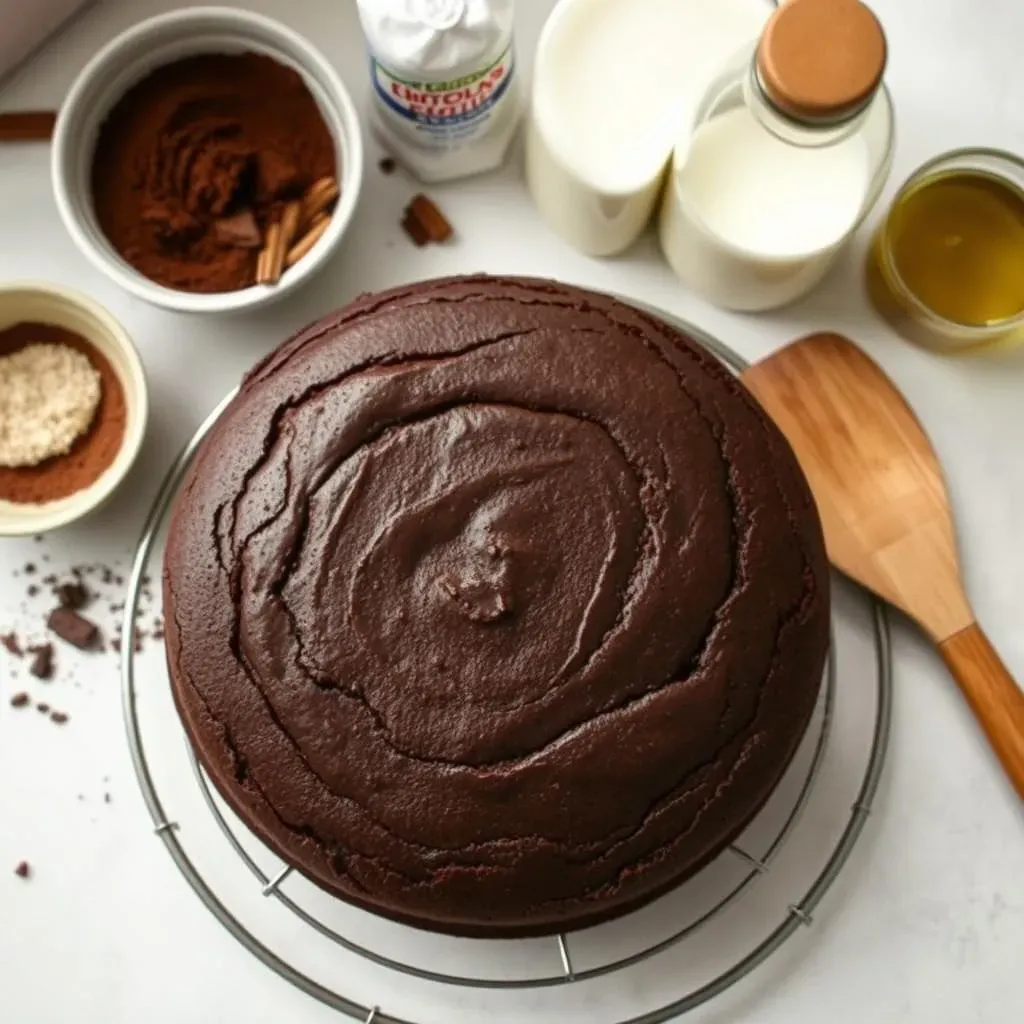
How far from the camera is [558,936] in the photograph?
1.42 metres

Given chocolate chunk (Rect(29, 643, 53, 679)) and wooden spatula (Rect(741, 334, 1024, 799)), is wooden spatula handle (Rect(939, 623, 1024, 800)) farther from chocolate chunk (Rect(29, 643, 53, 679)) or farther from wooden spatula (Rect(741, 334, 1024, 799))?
chocolate chunk (Rect(29, 643, 53, 679))

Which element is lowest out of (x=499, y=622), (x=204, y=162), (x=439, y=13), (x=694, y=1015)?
(x=694, y=1015)

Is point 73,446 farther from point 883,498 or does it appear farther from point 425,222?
point 883,498

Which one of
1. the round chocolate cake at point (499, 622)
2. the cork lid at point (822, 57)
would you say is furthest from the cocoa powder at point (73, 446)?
the cork lid at point (822, 57)

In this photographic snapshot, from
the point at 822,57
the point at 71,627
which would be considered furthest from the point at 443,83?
the point at 71,627

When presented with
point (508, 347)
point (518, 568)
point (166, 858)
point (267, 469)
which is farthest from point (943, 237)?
point (166, 858)

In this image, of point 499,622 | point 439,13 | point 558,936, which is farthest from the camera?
point 558,936

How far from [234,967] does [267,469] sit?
69 cm

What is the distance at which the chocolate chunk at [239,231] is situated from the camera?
148 cm

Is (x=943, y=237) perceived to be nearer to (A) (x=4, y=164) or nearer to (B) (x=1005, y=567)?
(B) (x=1005, y=567)

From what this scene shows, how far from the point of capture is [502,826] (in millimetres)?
1070

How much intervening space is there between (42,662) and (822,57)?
3.73ft

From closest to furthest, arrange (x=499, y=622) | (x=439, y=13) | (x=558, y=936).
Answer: (x=499, y=622) < (x=439, y=13) < (x=558, y=936)

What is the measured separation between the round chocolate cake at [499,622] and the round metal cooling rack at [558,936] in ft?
0.94
